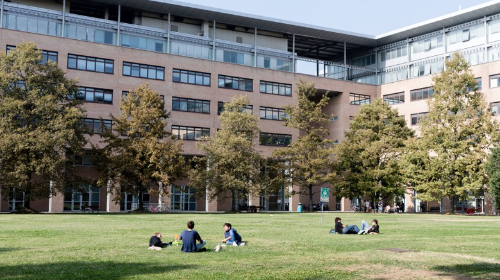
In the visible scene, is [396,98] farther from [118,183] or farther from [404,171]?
[118,183]

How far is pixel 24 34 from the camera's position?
225 feet

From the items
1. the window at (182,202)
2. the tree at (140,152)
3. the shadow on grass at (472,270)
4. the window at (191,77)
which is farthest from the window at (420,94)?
the shadow on grass at (472,270)

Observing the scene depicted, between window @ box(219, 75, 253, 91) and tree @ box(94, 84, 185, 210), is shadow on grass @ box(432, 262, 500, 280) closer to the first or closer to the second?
tree @ box(94, 84, 185, 210)

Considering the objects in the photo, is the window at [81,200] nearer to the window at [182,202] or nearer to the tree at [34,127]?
the window at [182,202]

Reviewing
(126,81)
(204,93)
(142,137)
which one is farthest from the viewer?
(204,93)

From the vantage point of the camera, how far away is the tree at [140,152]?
62750 millimetres

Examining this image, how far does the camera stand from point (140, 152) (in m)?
62.8

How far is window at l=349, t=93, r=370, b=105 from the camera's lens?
94.2 metres

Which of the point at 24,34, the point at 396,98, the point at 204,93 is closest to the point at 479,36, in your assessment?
the point at 396,98

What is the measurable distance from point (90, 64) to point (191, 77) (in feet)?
46.1

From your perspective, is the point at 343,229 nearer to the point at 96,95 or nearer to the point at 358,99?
the point at 96,95

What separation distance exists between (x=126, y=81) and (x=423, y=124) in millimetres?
37307

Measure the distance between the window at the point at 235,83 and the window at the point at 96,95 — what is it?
54.1ft

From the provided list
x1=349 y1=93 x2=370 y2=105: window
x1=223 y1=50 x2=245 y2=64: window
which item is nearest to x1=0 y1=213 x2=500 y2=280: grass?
x1=223 y1=50 x2=245 y2=64: window
